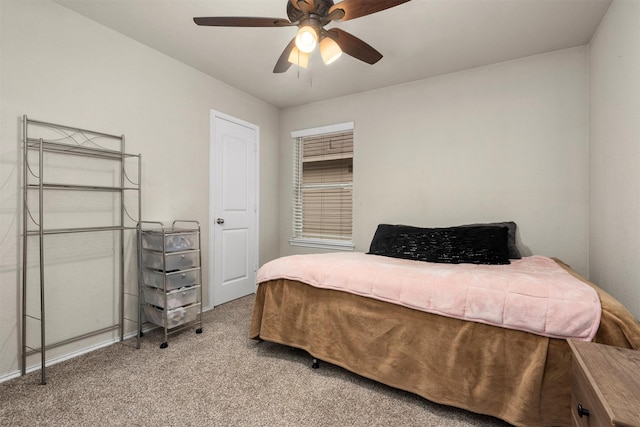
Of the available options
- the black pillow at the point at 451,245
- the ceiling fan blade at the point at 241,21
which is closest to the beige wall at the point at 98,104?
the ceiling fan blade at the point at 241,21

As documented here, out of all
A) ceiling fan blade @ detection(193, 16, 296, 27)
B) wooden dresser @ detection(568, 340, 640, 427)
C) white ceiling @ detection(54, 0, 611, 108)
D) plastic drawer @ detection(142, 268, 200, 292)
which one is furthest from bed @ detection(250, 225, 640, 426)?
→ white ceiling @ detection(54, 0, 611, 108)

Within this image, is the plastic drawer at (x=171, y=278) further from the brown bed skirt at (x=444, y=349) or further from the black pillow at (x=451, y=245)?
the black pillow at (x=451, y=245)

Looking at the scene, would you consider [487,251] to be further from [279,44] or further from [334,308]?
[279,44]

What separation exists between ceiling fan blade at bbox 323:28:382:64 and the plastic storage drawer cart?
1902 millimetres

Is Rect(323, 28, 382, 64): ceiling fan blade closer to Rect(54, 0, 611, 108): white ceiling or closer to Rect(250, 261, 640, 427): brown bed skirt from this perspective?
Rect(54, 0, 611, 108): white ceiling

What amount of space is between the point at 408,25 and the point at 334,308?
7.23ft

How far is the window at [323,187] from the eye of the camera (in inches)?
148

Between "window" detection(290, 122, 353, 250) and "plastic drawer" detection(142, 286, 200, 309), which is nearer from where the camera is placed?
"plastic drawer" detection(142, 286, 200, 309)

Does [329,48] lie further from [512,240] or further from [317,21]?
[512,240]

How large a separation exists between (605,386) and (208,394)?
181 cm

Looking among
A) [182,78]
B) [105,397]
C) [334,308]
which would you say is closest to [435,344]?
[334,308]

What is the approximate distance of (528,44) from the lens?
253 centimetres

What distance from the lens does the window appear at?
3.77 m

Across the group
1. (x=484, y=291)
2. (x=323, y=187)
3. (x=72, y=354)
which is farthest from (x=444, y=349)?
(x=323, y=187)
